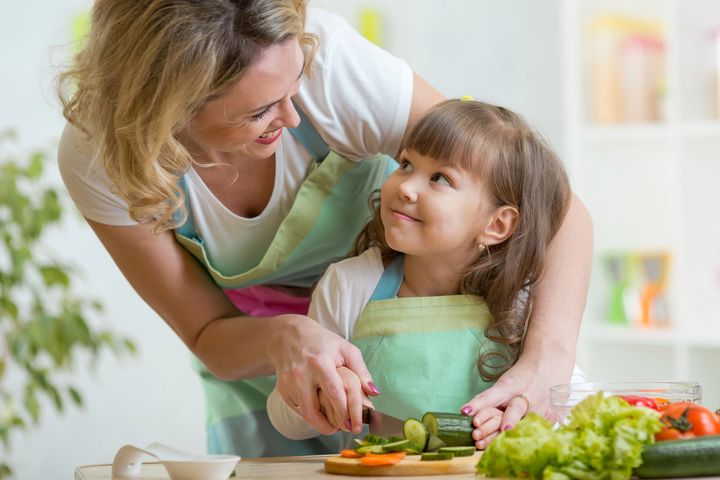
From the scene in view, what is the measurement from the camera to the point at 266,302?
2.01 m

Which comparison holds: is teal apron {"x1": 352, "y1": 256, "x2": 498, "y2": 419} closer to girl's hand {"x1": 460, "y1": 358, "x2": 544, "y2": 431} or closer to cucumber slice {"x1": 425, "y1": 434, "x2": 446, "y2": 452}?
girl's hand {"x1": 460, "y1": 358, "x2": 544, "y2": 431}

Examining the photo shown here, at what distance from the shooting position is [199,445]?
11.9 ft

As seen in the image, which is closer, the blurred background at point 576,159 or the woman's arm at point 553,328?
the woman's arm at point 553,328

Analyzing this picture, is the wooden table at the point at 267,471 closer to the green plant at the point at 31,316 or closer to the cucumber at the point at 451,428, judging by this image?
the cucumber at the point at 451,428

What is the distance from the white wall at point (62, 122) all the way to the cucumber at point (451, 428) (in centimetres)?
201

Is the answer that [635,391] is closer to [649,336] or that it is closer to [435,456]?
[435,456]

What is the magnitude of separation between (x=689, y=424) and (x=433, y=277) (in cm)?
61

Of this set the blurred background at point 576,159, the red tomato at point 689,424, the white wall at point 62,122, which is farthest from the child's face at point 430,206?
the blurred background at point 576,159

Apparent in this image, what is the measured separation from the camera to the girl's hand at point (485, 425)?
1341mm

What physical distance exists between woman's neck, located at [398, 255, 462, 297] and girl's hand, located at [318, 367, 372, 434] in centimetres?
32

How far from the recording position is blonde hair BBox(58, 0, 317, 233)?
140 centimetres

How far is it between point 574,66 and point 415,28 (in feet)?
2.11

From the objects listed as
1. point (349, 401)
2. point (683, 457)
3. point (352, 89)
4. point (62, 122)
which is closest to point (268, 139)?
point (352, 89)

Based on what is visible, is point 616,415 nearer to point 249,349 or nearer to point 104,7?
point 249,349
